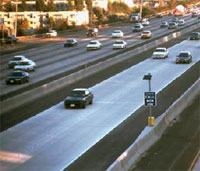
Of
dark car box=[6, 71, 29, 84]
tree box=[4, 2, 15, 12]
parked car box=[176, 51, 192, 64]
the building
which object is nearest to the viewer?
dark car box=[6, 71, 29, 84]

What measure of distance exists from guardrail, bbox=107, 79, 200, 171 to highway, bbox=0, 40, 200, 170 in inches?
116

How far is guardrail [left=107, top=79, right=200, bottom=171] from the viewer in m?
23.5

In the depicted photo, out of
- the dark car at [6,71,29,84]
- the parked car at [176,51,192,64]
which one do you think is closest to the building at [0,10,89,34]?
the parked car at [176,51,192,64]

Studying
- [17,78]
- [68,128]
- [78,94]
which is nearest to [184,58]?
[17,78]

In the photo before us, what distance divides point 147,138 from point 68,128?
21.1 ft

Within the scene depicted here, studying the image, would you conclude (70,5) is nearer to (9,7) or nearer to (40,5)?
(40,5)

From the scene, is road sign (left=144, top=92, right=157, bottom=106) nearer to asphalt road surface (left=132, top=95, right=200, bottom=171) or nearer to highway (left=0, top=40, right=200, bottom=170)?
asphalt road surface (left=132, top=95, right=200, bottom=171)

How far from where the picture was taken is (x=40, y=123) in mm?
34062

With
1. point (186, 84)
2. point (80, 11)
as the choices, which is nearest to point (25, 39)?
point (80, 11)

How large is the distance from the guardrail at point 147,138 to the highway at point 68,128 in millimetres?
2936

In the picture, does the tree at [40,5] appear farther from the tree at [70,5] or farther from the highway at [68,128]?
the highway at [68,128]

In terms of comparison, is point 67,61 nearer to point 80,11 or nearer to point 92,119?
point 92,119

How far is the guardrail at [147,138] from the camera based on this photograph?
23500 millimetres

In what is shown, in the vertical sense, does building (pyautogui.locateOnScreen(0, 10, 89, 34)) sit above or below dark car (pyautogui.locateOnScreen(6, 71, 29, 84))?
above
